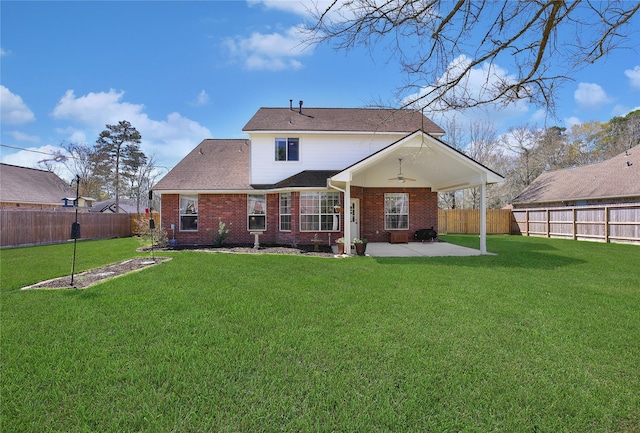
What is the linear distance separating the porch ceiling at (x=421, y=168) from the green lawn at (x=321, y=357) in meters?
5.00

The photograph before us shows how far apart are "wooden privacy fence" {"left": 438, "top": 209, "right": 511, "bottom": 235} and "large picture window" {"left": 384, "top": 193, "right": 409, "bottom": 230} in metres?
9.08

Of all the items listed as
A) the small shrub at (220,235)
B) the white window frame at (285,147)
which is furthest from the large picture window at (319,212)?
the small shrub at (220,235)

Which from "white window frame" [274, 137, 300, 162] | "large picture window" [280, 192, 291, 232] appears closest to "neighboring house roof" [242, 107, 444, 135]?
"white window frame" [274, 137, 300, 162]

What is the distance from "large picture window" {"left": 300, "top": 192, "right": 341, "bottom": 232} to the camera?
46.8 ft

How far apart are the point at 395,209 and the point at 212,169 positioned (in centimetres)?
1017

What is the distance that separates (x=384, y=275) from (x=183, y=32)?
8599mm

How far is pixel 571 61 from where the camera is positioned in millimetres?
5078

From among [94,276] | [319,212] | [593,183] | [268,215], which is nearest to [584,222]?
[593,183]

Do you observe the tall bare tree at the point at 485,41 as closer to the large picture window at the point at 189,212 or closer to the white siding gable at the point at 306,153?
the white siding gable at the point at 306,153

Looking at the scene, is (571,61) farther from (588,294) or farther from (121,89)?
(121,89)

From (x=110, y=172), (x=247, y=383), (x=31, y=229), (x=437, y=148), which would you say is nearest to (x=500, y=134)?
→ (x=437, y=148)

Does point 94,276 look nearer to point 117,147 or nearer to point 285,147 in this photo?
point 285,147

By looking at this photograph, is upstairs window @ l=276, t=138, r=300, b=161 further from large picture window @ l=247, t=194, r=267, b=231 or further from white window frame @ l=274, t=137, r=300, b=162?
large picture window @ l=247, t=194, r=267, b=231

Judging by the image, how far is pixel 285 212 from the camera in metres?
14.8
